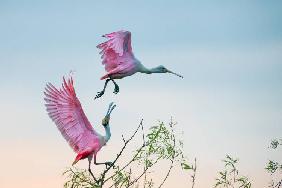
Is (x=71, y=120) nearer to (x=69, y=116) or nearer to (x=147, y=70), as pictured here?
(x=69, y=116)

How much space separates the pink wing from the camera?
24.0 ft

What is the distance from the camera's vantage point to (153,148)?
883cm

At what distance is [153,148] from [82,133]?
5.13ft

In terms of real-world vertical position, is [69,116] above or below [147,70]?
below

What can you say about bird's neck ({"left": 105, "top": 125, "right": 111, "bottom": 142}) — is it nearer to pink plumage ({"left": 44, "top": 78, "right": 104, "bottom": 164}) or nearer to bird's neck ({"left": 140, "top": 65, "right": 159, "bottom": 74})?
pink plumage ({"left": 44, "top": 78, "right": 104, "bottom": 164})

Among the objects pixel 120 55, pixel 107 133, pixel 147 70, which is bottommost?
pixel 107 133

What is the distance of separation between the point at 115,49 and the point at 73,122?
100 cm

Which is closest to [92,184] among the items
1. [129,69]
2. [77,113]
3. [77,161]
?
[77,161]

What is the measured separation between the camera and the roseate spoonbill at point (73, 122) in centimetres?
733

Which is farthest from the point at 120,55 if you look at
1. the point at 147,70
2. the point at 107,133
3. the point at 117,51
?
the point at 107,133

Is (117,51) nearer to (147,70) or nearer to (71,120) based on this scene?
(147,70)

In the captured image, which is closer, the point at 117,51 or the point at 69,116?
the point at 69,116

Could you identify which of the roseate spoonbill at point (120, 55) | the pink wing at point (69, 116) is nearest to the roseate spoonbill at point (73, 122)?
the pink wing at point (69, 116)

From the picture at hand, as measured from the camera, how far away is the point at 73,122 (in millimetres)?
7461
